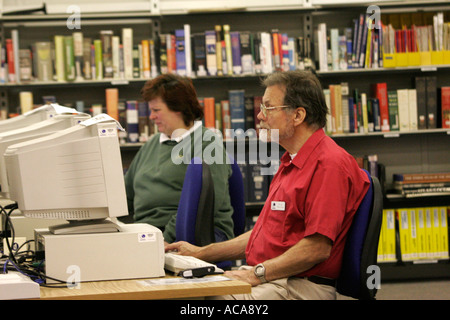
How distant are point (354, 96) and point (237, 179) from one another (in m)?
1.97

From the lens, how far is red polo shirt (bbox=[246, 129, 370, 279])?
1958 millimetres

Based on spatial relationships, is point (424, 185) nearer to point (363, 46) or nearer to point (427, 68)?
point (427, 68)

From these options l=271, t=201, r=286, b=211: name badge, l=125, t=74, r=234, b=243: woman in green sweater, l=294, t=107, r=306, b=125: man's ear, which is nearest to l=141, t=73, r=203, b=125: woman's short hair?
l=125, t=74, r=234, b=243: woman in green sweater

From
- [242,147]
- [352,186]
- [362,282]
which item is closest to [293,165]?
[352,186]

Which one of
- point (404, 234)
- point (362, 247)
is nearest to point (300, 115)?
point (362, 247)

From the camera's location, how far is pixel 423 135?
16.2 ft

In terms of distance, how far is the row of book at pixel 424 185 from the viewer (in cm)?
457

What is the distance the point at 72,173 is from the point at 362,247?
3.01 feet

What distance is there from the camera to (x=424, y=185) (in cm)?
457

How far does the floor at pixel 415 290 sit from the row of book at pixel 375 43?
162 cm

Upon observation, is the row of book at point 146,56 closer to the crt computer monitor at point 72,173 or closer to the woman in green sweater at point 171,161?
the woman in green sweater at point 171,161

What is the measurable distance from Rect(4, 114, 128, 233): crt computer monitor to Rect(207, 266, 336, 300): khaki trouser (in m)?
0.49

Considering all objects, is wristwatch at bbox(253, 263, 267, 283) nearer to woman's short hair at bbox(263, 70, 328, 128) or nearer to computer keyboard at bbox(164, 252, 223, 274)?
A: computer keyboard at bbox(164, 252, 223, 274)

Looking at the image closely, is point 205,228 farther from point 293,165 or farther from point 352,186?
point 352,186
